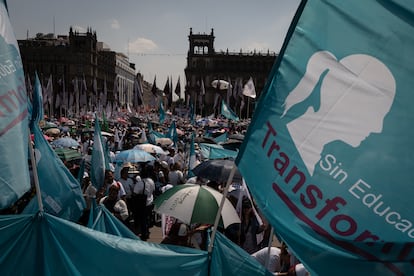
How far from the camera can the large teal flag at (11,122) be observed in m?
2.66

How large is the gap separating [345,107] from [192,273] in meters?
1.54

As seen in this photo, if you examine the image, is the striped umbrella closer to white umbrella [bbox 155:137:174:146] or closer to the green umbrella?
the green umbrella

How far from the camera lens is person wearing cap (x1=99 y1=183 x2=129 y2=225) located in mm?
5516

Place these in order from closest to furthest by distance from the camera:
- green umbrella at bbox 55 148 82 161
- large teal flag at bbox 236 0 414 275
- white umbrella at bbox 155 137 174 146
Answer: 1. large teal flag at bbox 236 0 414 275
2. green umbrella at bbox 55 148 82 161
3. white umbrella at bbox 155 137 174 146

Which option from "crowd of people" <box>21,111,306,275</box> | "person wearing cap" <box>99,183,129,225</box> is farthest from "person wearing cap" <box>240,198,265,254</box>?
"person wearing cap" <box>99,183,129,225</box>

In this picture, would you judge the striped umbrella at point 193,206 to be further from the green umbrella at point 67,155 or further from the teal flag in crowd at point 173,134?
the teal flag in crowd at point 173,134

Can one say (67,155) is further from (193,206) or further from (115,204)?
(193,206)

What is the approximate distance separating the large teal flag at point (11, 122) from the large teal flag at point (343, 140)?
1.51 m

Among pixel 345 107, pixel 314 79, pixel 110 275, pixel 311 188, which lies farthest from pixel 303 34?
pixel 110 275

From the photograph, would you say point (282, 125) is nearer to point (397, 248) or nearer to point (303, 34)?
point (303, 34)

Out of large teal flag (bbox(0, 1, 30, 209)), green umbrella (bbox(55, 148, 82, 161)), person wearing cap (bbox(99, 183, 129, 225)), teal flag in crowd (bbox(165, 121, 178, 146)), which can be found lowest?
teal flag in crowd (bbox(165, 121, 178, 146))

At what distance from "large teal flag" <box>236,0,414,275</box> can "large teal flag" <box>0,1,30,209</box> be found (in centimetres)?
151

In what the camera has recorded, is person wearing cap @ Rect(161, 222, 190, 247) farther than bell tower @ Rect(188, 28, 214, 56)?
No

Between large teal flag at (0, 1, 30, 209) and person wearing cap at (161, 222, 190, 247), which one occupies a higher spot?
large teal flag at (0, 1, 30, 209)
